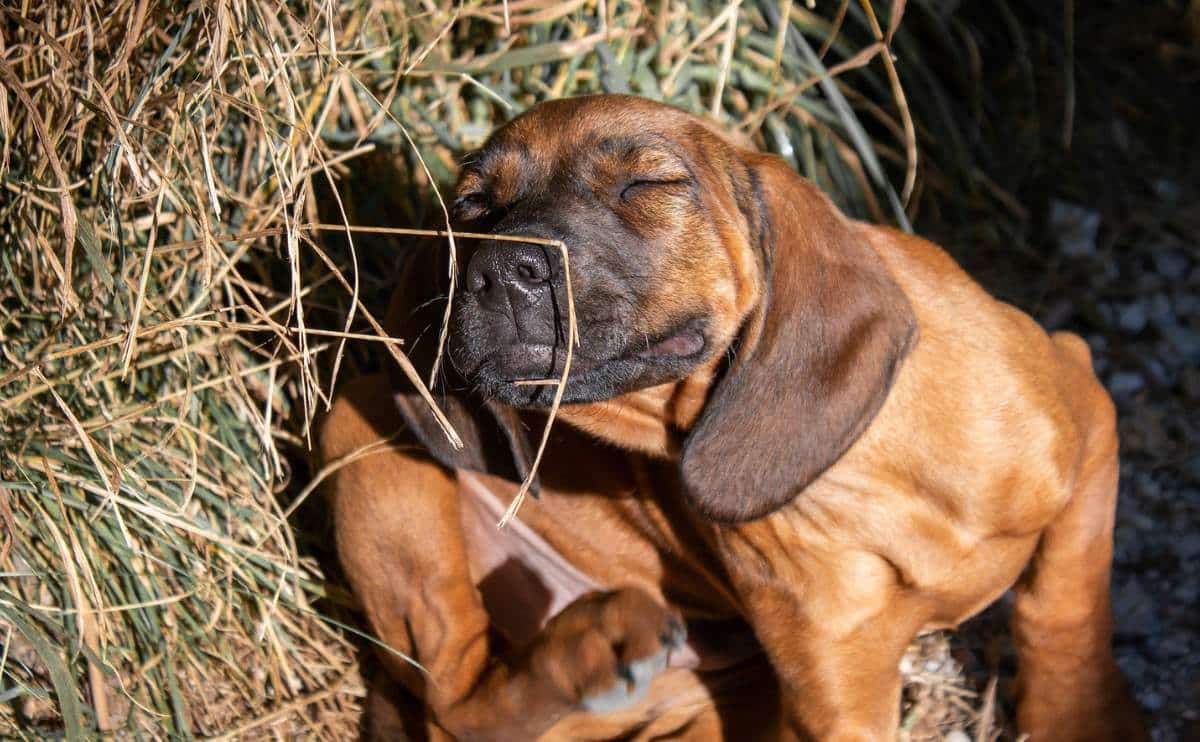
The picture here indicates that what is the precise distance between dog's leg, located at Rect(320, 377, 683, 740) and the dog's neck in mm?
425

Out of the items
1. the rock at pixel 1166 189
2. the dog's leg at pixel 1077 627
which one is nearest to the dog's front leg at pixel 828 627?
the dog's leg at pixel 1077 627

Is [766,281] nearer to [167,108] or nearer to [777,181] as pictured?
[777,181]

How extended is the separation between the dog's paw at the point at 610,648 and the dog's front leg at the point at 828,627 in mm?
230

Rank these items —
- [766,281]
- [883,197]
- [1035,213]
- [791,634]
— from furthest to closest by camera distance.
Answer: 1. [1035,213]
2. [883,197]
3. [791,634]
4. [766,281]

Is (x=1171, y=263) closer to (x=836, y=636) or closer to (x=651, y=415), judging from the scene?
(x=836, y=636)

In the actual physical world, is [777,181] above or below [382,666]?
above

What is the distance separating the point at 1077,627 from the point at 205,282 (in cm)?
234

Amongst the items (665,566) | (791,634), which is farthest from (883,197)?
(791,634)

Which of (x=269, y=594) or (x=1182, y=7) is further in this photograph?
(x=1182, y=7)

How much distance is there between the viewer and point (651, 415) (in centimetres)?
310

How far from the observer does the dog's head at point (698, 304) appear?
2746mm

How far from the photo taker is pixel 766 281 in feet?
9.44

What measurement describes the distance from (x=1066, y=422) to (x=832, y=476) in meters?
0.53

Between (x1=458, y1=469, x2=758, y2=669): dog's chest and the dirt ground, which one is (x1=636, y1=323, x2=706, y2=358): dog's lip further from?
the dirt ground
